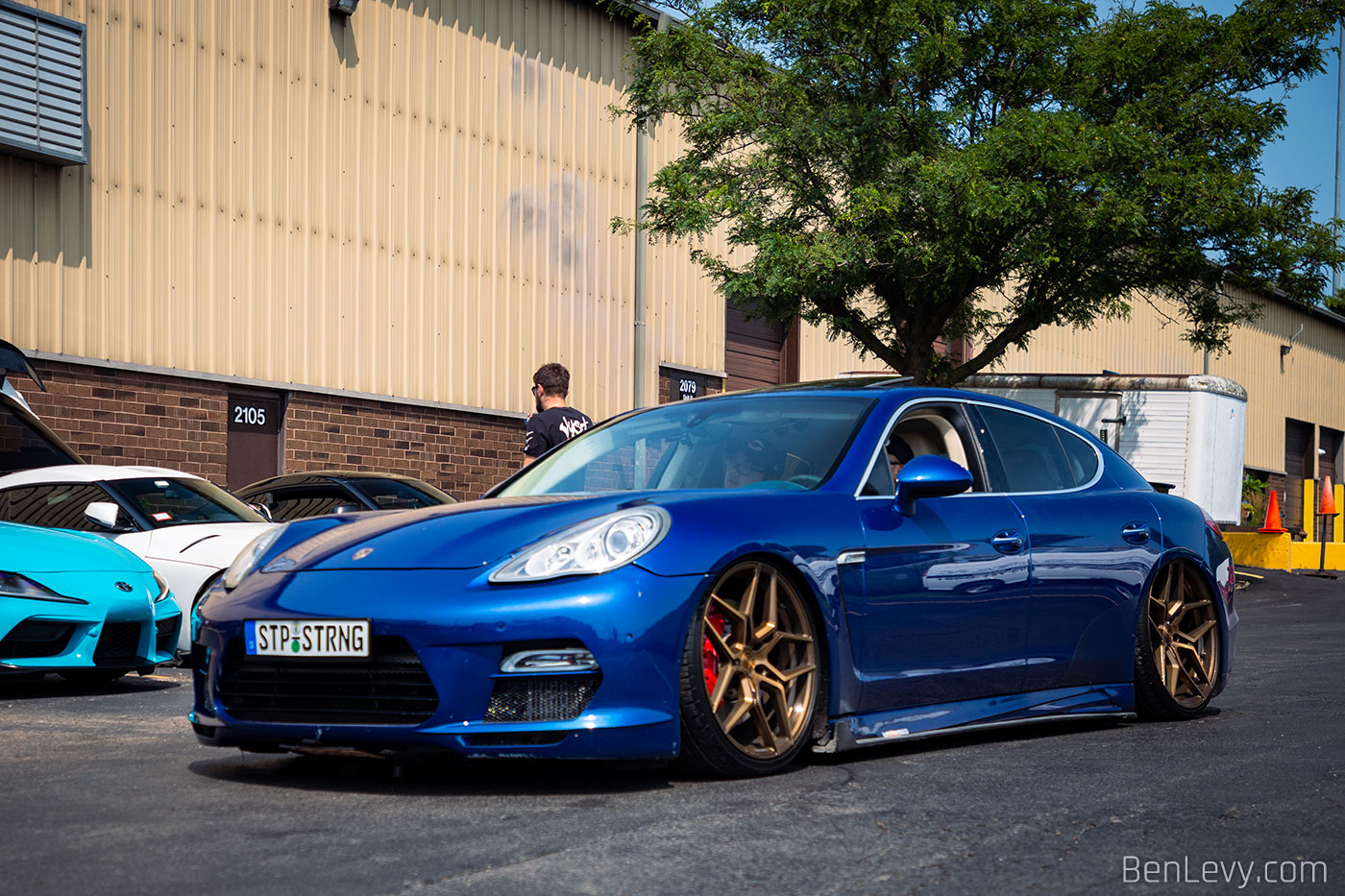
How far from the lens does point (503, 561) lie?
4.37 m

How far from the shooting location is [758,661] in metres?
4.68

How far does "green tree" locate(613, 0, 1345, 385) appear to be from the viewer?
1809 cm

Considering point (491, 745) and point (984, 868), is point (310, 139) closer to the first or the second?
point (491, 745)

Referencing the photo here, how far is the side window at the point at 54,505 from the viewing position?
914 cm

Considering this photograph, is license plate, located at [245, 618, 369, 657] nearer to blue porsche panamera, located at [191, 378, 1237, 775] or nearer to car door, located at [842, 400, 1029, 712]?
blue porsche panamera, located at [191, 378, 1237, 775]

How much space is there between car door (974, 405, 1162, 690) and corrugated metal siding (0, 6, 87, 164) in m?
12.4

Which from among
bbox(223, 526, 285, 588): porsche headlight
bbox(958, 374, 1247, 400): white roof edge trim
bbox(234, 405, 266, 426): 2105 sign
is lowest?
bbox(223, 526, 285, 588): porsche headlight

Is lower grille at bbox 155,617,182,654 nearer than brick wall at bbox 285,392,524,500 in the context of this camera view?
Yes

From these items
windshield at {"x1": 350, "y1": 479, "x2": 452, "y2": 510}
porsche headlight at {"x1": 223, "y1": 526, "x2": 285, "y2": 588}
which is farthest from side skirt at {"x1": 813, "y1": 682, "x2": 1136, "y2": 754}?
windshield at {"x1": 350, "y1": 479, "x2": 452, "y2": 510}

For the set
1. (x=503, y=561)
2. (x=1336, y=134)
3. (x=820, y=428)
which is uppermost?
Result: (x=1336, y=134)

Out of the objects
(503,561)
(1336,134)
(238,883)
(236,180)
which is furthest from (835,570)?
(1336,134)

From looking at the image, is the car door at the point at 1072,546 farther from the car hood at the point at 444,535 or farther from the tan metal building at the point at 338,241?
the tan metal building at the point at 338,241

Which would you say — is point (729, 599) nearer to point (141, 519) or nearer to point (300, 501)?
point (141, 519)

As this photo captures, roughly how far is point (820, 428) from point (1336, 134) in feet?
218
